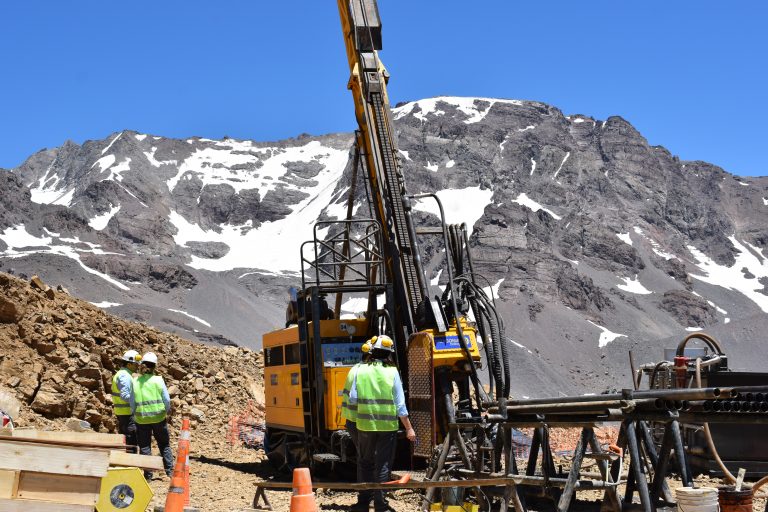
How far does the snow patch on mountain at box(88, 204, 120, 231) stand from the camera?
14500 centimetres

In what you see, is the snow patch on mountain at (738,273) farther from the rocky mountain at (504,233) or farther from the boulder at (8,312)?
the boulder at (8,312)

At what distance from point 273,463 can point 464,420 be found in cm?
520

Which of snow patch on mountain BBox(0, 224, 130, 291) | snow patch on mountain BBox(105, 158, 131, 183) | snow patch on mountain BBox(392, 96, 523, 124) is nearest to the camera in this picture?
snow patch on mountain BBox(0, 224, 130, 291)

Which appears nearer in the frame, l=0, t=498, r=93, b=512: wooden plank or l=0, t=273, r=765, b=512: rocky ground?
l=0, t=498, r=93, b=512: wooden plank

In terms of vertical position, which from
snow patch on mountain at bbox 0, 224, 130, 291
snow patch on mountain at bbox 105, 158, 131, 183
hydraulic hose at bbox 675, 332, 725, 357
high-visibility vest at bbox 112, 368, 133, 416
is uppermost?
snow patch on mountain at bbox 105, 158, 131, 183

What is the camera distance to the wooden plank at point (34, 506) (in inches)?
216

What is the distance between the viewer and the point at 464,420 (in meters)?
9.91

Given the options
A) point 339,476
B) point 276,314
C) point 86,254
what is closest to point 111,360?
point 339,476

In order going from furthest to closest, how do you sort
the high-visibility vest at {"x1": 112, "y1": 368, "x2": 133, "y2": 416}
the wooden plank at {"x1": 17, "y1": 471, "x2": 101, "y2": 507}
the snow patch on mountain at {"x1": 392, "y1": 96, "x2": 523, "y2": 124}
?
the snow patch on mountain at {"x1": 392, "y1": 96, "x2": 523, "y2": 124}
the high-visibility vest at {"x1": 112, "y1": 368, "x2": 133, "y2": 416}
the wooden plank at {"x1": 17, "y1": 471, "x2": 101, "y2": 507}

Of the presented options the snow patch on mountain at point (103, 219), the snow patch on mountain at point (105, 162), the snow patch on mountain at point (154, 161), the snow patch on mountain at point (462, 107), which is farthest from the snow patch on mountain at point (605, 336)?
the snow patch on mountain at point (105, 162)

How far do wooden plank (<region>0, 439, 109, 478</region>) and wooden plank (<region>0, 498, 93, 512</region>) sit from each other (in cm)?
20

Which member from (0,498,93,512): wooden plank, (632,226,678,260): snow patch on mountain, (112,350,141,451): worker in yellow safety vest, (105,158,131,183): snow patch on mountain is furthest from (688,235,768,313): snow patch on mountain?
(0,498,93,512): wooden plank

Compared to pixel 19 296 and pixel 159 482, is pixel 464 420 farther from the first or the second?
pixel 19 296

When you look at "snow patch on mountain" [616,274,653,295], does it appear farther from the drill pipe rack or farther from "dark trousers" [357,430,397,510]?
the drill pipe rack
